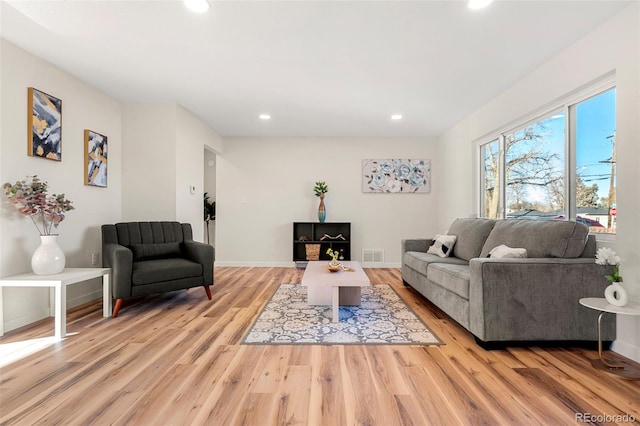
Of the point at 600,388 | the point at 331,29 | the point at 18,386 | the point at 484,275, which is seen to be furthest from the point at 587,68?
the point at 18,386

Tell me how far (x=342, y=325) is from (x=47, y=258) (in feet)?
8.37

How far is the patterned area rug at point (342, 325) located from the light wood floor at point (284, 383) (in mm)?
131

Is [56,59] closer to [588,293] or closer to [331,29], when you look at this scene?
[331,29]

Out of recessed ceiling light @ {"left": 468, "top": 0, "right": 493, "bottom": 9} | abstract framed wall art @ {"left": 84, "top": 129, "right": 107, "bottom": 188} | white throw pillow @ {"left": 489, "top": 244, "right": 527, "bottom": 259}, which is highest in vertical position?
recessed ceiling light @ {"left": 468, "top": 0, "right": 493, "bottom": 9}

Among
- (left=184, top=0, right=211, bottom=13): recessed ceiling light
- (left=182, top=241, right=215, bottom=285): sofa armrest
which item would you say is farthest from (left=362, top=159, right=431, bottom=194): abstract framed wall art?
(left=184, top=0, right=211, bottom=13): recessed ceiling light

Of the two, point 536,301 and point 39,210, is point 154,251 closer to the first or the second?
point 39,210

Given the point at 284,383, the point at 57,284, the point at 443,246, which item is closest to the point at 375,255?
the point at 443,246

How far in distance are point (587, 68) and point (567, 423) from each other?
101 inches

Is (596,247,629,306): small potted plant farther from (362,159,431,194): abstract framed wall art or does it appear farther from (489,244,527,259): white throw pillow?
(362,159,431,194): abstract framed wall art

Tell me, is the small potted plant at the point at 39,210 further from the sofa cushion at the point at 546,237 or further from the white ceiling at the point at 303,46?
the sofa cushion at the point at 546,237

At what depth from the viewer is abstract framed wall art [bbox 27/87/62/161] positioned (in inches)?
112

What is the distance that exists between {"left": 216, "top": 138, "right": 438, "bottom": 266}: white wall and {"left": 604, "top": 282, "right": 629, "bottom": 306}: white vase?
385 centimetres

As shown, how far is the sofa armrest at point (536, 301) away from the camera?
2.30m

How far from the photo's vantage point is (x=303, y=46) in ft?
8.75
